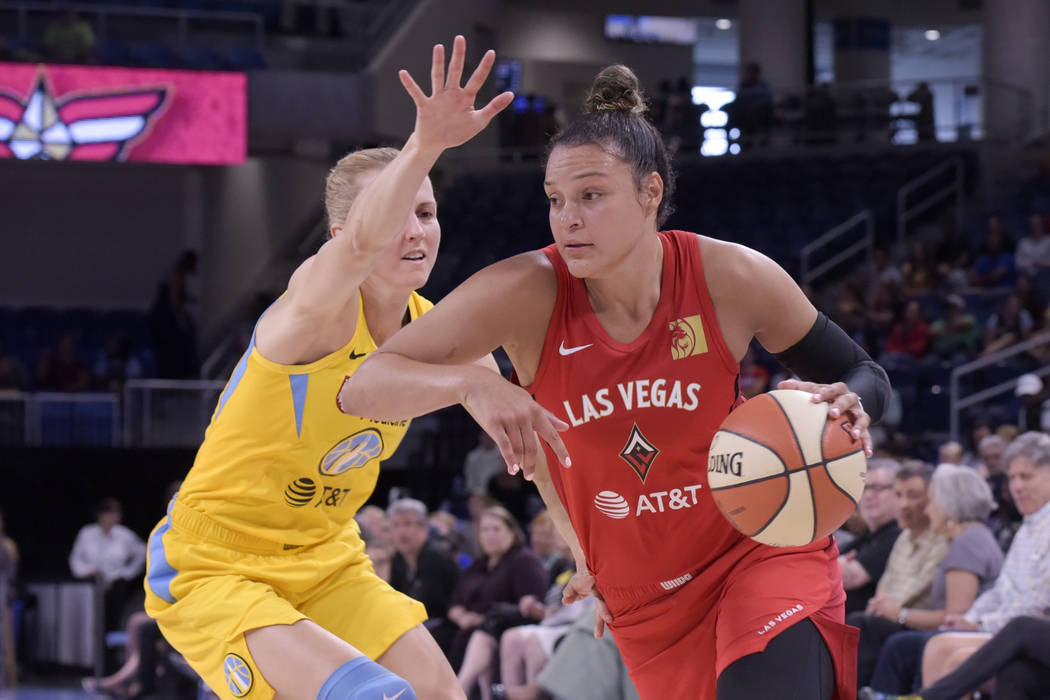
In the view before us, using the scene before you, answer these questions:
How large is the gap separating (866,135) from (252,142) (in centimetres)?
748

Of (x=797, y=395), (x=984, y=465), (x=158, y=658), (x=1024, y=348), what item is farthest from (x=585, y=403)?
(x=1024, y=348)

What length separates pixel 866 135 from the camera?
1636cm

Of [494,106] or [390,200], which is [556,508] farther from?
[494,106]

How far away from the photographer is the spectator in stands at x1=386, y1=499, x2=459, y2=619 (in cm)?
811

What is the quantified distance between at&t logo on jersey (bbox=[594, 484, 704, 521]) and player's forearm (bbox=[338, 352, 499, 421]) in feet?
1.91

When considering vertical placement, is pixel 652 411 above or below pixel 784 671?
above

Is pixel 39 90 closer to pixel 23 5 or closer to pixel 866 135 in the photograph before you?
pixel 23 5

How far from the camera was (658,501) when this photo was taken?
122 inches

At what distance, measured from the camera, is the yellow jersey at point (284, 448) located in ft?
10.8

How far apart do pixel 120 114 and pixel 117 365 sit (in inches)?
113

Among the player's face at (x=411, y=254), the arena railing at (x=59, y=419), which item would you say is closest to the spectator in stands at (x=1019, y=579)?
the player's face at (x=411, y=254)

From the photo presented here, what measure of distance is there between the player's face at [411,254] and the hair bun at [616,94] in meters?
0.49

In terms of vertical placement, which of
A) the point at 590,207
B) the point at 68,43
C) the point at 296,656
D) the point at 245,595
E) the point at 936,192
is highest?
the point at 68,43

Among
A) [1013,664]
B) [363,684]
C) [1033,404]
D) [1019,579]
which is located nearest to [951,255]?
[1033,404]
